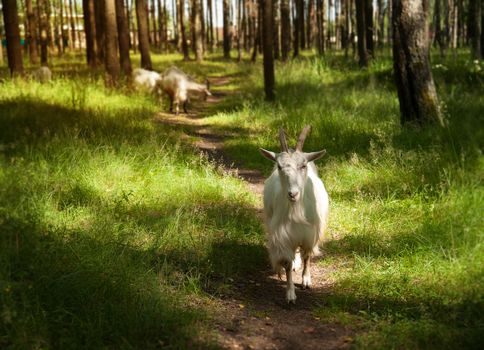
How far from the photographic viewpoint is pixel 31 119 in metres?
9.22

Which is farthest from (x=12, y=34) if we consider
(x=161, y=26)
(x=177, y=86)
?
(x=161, y=26)

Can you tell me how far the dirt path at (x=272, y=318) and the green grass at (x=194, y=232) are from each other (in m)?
0.13

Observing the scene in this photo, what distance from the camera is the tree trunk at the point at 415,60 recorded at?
27.1 feet

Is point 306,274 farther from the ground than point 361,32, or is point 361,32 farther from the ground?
point 361,32

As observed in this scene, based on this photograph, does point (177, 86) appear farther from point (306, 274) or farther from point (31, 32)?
point (31, 32)

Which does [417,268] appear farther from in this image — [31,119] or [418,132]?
[31,119]

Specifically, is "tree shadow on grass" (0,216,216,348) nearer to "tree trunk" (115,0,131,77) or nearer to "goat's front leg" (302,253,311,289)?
"goat's front leg" (302,253,311,289)

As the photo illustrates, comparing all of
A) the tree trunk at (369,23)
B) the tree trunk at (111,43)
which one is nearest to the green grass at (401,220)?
the tree trunk at (111,43)

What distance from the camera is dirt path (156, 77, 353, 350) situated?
395 centimetres

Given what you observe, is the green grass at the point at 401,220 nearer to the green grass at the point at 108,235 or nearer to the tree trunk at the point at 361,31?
the green grass at the point at 108,235

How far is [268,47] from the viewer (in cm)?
1430

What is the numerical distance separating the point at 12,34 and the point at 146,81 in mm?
4027

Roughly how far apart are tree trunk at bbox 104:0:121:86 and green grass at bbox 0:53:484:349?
4.73 m

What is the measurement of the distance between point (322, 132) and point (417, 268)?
5.55 m
